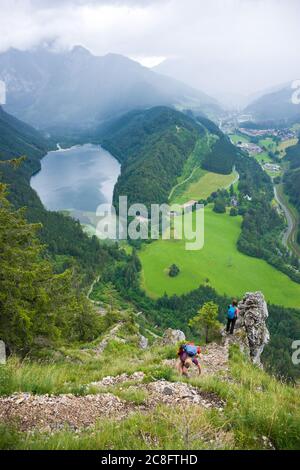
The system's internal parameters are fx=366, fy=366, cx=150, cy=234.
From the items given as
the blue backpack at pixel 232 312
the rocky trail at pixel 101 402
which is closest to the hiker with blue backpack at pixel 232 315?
the blue backpack at pixel 232 312

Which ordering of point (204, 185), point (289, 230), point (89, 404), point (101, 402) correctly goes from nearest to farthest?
point (89, 404)
point (101, 402)
point (289, 230)
point (204, 185)

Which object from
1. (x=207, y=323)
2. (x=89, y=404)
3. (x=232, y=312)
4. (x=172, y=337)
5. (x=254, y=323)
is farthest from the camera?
(x=172, y=337)

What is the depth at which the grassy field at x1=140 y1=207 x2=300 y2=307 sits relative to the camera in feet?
253

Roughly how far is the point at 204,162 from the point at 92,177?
54759mm

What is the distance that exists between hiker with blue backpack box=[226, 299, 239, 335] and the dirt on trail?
7358mm

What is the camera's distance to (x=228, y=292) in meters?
76.0

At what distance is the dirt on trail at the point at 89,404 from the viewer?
662 cm

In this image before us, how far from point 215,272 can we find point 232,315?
68.4 m

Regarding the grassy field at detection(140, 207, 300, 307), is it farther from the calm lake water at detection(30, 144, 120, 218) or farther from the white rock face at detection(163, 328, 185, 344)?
the white rock face at detection(163, 328, 185, 344)

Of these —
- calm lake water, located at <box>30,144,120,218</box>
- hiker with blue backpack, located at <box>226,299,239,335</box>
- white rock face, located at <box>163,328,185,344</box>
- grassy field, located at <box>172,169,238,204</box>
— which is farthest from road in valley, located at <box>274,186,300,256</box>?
hiker with blue backpack, located at <box>226,299,239,335</box>

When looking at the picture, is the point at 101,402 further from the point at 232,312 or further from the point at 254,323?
the point at 254,323

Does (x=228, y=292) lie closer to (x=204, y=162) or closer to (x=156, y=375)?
(x=156, y=375)

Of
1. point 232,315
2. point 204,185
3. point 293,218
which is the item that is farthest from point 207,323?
point 204,185

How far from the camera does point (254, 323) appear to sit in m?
17.8
